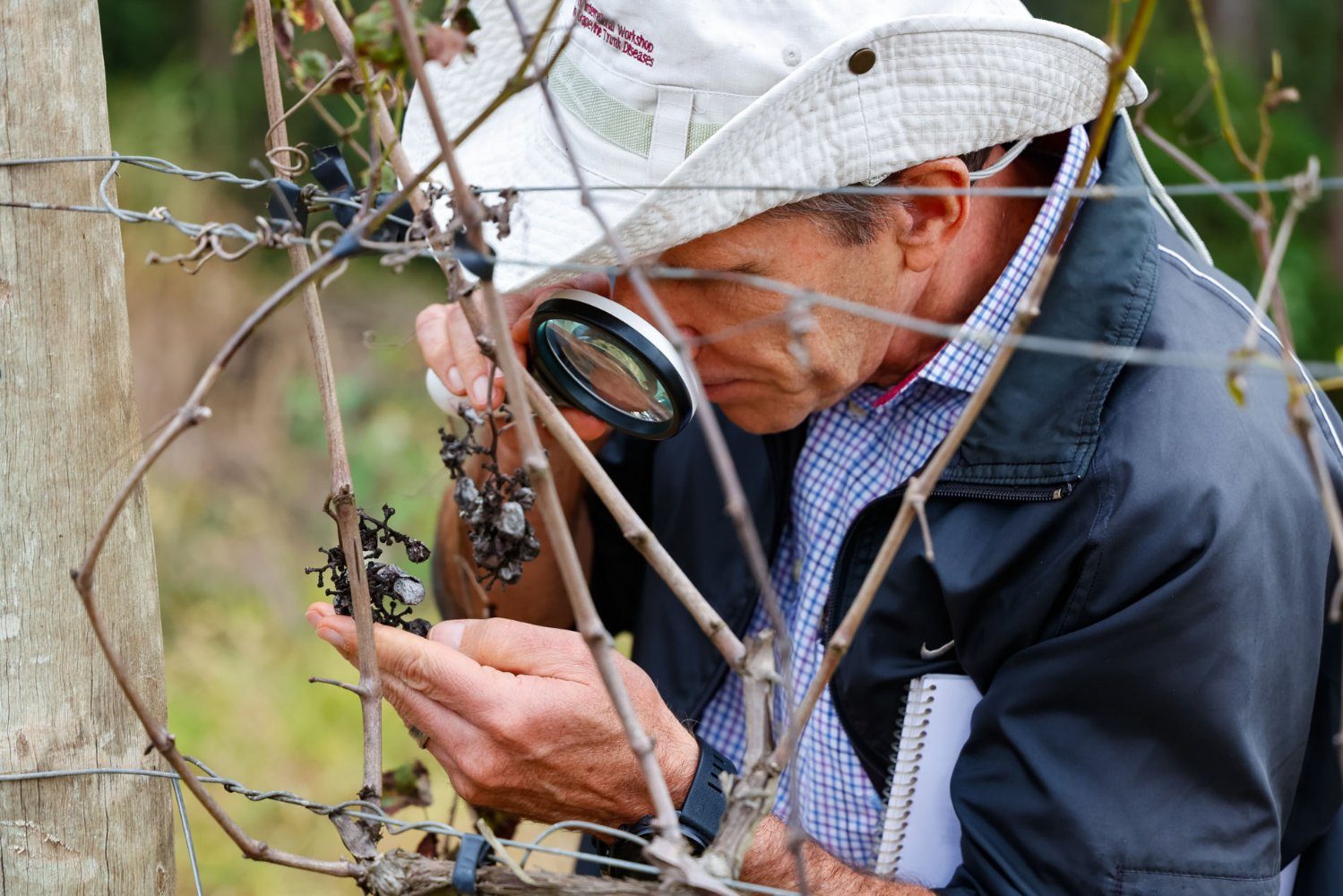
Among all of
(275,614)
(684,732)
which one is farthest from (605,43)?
(275,614)

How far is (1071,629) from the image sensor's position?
54.1 inches

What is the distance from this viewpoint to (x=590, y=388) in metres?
1.53

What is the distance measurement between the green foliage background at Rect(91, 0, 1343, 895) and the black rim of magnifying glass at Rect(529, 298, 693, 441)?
213cm

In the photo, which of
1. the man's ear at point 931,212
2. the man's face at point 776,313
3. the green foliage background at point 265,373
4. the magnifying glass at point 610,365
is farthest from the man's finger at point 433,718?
the green foliage background at point 265,373

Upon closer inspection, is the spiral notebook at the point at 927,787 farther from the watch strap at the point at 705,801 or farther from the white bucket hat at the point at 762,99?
the white bucket hat at the point at 762,99

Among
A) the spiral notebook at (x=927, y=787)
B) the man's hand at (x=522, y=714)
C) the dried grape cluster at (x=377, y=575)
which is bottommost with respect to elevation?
the spiral notebook at (x=927, y=787)

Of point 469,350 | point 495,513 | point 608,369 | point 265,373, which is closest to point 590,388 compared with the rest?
point 608,369

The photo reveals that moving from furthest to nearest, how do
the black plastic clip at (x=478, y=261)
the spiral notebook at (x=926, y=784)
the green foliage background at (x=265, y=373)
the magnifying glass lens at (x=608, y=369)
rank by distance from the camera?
the green foliage background at (x=265, y=373)
the spiral notebook at (x=926, y=784)
the magnifying glass lens at (x=608, y=369)
the black plastic clip at (x=478, y=261)

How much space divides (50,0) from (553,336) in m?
0.64

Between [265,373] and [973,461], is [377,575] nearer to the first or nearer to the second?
[973,461]

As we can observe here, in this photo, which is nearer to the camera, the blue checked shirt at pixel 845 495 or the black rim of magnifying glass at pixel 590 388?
the black rim of magnifying glass at pixel 590 388

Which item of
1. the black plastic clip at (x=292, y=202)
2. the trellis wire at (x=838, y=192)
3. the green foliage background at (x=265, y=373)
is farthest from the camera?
the green foliage background at (x=265, y=373)

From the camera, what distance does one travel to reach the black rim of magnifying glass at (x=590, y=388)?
1.29m

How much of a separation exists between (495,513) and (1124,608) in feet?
2.34
